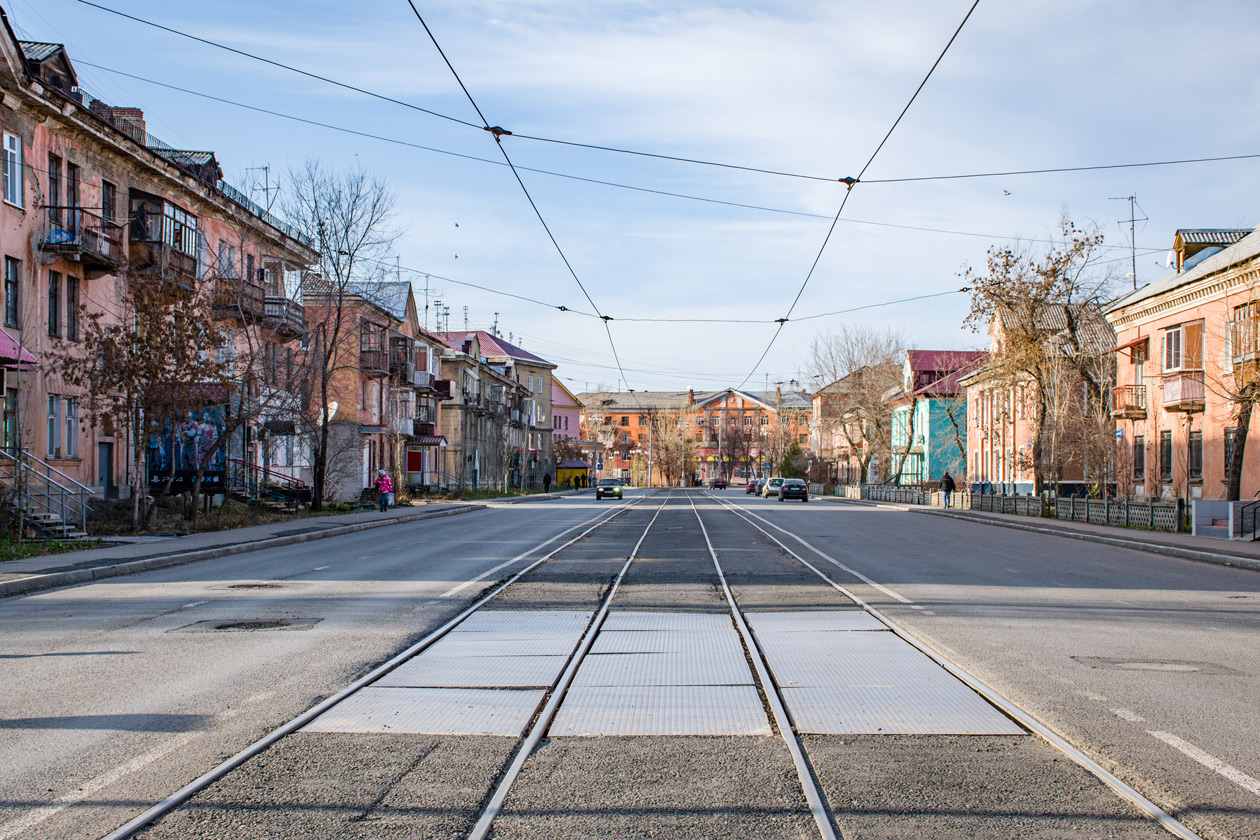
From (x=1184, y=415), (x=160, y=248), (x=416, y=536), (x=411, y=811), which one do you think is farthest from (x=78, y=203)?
(x=1184, y=415)

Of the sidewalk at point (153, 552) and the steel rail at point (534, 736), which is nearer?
the steel rail at point (534, 736)

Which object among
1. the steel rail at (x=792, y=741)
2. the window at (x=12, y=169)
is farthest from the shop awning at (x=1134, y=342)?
the window at (x=12, y=169)

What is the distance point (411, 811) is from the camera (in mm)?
4941

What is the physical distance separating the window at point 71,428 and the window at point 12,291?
9.77 ft

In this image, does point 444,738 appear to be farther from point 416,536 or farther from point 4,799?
point 416,536

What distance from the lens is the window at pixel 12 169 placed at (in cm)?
2567

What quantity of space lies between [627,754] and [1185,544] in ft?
68.4

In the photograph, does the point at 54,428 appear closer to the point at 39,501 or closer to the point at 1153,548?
the point at 39,501

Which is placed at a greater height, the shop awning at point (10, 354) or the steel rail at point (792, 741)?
the shop awning at point (10, 354)

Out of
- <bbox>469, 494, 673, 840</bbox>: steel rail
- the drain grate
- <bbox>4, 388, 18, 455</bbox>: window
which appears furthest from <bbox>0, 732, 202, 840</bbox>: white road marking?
<bbox>4, 388, 18, 455</bbox>: window

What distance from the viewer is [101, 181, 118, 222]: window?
30.2m

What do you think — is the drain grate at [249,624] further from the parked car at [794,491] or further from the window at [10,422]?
the parked car at [794,491]

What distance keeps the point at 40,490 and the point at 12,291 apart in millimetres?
5099

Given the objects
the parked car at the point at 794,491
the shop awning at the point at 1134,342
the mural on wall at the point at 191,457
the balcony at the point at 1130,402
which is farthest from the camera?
the parked car at the point at 794,491
